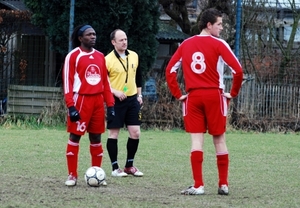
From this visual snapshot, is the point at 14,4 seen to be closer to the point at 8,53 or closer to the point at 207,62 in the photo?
the point at 8,53

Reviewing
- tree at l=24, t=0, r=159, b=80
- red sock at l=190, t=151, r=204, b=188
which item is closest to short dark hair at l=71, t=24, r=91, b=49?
red sock at l=190, t=151, r=204, b=188

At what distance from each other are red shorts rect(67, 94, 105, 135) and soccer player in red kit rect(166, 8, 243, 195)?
1204 mm

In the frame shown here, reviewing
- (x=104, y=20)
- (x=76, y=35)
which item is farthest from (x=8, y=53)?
(x=76, y=35)

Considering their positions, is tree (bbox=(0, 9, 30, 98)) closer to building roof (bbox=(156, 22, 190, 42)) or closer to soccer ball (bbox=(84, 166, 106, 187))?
building roof (bbox=(156, 22, 190, 42))

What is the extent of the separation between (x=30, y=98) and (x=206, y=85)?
1231 cm

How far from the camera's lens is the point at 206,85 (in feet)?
28.1

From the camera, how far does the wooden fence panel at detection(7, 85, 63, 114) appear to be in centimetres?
2017

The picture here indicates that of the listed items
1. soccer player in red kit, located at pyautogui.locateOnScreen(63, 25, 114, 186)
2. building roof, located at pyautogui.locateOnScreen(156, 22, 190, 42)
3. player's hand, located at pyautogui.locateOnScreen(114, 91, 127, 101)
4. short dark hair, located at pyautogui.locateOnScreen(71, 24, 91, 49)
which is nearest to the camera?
soccer player in red kit, located at pyautogui.locateOnScreen(63, 25, 114, 186)

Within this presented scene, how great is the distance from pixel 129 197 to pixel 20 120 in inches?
483

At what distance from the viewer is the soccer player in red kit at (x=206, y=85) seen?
8.56 m

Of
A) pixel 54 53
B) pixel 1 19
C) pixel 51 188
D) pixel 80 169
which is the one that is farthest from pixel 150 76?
pixel 51 188

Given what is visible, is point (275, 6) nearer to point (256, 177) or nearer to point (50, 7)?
point (50, 7)

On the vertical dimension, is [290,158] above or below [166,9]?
below

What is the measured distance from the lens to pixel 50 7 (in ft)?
65.4
